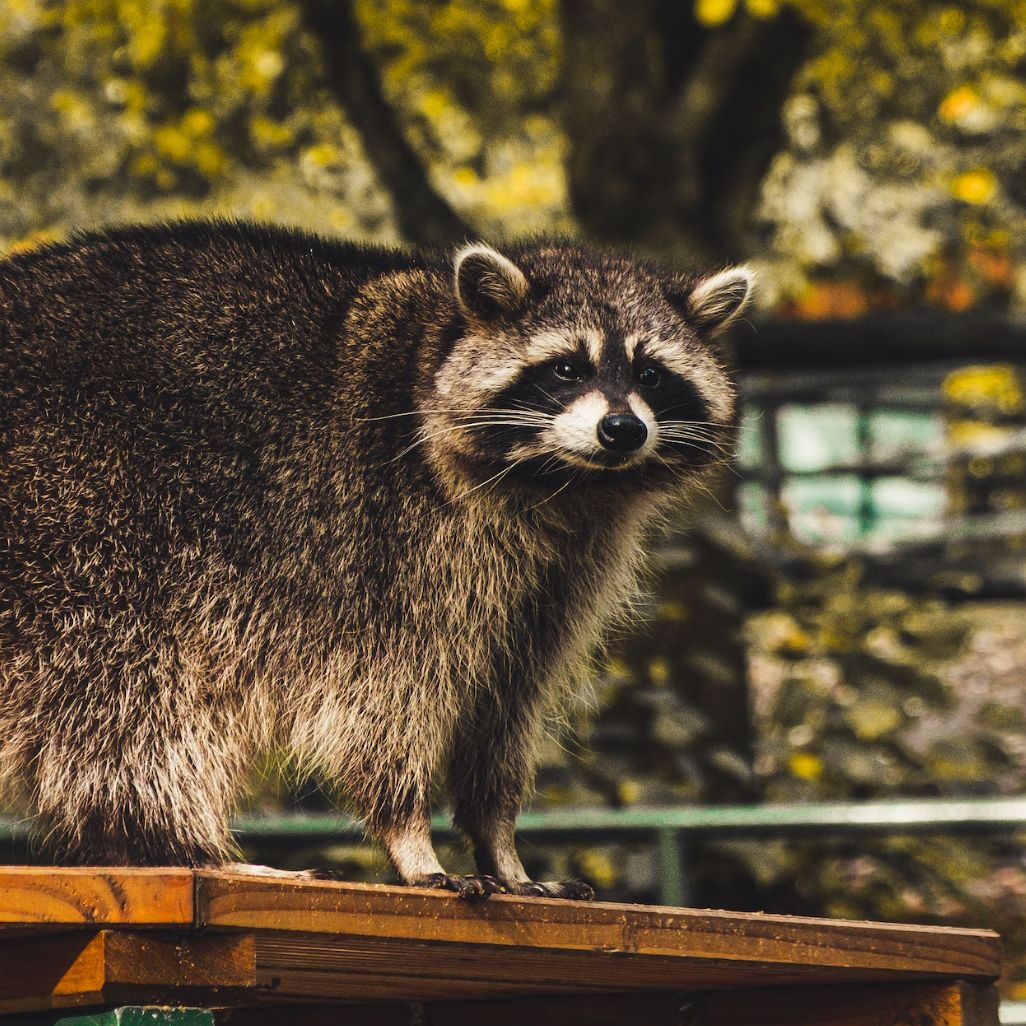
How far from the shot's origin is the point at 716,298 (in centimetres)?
326

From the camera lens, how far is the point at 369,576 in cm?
293

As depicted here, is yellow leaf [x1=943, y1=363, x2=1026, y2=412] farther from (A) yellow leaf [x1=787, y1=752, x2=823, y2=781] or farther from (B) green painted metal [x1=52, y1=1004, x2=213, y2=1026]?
(B) green painted metal [x1=52, y1=1004, x2=213, y2=1026]

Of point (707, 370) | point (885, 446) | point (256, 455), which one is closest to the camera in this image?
point (256, 455)

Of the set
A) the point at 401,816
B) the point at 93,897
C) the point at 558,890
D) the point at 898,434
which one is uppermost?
the point at 898,434

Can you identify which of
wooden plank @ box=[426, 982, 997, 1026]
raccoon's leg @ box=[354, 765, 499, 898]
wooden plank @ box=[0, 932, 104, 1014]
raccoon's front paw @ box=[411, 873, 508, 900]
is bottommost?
wooden plank @ box=[0, 932, 104, 1014]

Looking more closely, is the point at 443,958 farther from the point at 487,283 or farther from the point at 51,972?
the point at 487,283

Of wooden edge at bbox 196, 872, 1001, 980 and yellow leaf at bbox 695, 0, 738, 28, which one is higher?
yellow leaf at bbox 695, 0, 738, 28

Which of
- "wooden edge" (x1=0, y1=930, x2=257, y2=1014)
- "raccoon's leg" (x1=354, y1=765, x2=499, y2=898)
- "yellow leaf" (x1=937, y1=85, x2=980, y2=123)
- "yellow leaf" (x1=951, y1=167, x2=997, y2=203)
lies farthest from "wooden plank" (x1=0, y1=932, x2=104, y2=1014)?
"yellow leaf" (x1=951, y1=167, x2=997, y2=203)

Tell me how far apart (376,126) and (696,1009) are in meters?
4.43

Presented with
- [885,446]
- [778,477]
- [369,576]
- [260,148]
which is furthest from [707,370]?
[885,446]

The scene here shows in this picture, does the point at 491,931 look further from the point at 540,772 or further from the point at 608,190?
the point at 608,190

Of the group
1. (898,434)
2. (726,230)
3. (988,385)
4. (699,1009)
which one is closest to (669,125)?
(726,230)

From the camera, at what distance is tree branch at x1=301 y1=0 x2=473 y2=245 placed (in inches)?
250

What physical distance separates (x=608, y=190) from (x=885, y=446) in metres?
6.45
